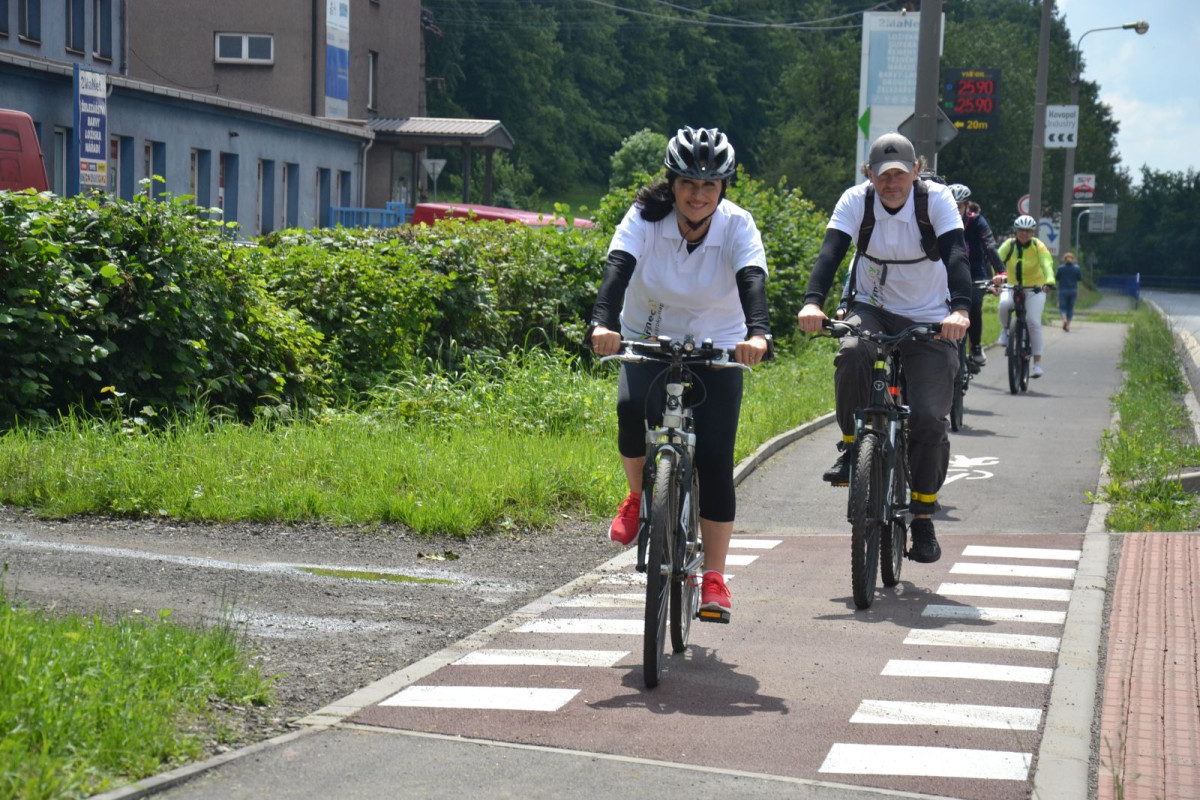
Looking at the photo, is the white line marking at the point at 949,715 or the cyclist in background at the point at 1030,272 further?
the cyclist in background at the point at 1030,272

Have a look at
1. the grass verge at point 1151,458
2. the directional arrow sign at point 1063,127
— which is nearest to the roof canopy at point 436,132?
the directional arrow sign at point 1063,127

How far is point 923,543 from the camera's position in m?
7.75

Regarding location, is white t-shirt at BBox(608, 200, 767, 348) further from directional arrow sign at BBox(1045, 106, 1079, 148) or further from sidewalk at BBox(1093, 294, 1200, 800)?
directional arrow sign at BBox(1045, 106, 1079, 148)

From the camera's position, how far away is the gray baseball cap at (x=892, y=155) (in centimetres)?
730

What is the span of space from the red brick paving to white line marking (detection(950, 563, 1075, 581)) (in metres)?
0.28

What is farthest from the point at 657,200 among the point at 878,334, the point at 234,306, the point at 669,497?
the point at 234,306

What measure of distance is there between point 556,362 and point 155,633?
857 centimetres

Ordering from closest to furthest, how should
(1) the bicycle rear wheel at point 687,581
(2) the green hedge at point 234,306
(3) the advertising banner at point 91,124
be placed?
(1) the bicycle rear wheel at point 687,581 < (2) the green hedge at point 234,306 < (3) the advertising banner at point 91,124

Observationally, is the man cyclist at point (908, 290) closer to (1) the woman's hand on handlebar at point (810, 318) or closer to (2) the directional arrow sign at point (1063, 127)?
(1) the woman's hand on handlebar at point (810, 318)

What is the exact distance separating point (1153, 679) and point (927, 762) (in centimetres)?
139

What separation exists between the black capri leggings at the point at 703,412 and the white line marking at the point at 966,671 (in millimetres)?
921

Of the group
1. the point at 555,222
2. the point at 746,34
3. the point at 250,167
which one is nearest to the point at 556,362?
the point at 555,222

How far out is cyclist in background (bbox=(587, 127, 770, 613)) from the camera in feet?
19.4

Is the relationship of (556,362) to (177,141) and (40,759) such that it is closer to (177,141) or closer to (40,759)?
(40,759)
